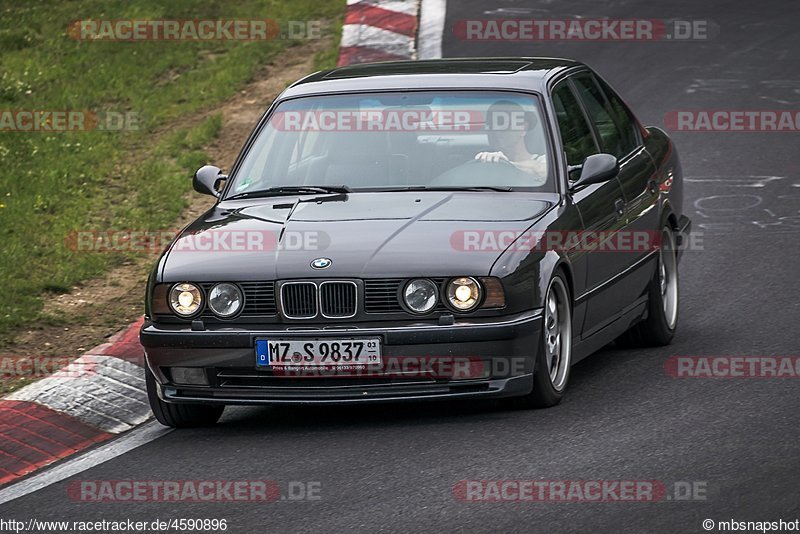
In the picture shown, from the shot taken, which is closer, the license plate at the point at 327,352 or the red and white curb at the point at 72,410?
the license plate at the point at 327,352

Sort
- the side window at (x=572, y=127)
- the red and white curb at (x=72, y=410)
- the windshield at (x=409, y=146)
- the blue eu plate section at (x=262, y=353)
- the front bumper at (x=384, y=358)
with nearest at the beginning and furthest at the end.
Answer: the front bumper at (x=384, y=358) < the blue eu plate section at (x=262, y=353) < the red and white curb at (x=72, y=410) < the windshield at (x=409, y=146) < the side window at (x=572, y=127)

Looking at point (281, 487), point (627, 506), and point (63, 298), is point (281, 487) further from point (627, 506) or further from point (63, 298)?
point (63, 298)

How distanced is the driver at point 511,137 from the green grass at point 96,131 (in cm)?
339

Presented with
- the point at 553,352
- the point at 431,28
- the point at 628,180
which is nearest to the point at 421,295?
the point at 553,352

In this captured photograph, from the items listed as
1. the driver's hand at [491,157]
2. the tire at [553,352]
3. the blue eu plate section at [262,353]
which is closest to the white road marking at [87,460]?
the blue eu plate section at [262,353]

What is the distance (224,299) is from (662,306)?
3.01 meters

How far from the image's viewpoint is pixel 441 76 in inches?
349

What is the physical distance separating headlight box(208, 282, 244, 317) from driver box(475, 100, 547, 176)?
162 cm

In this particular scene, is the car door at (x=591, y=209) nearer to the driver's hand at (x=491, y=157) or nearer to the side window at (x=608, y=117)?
the side window at (x=608, y=117)

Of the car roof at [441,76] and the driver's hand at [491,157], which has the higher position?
the car roof at [441,76]

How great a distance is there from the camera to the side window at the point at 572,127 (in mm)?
8656

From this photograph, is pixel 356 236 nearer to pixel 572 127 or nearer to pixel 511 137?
pixel 511 137

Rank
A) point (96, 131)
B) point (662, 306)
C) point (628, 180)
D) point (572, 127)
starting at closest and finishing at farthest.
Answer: point (572, 127) → point (628, 180) → point (662, 306) → point (96, 131)

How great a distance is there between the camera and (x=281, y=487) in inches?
262
